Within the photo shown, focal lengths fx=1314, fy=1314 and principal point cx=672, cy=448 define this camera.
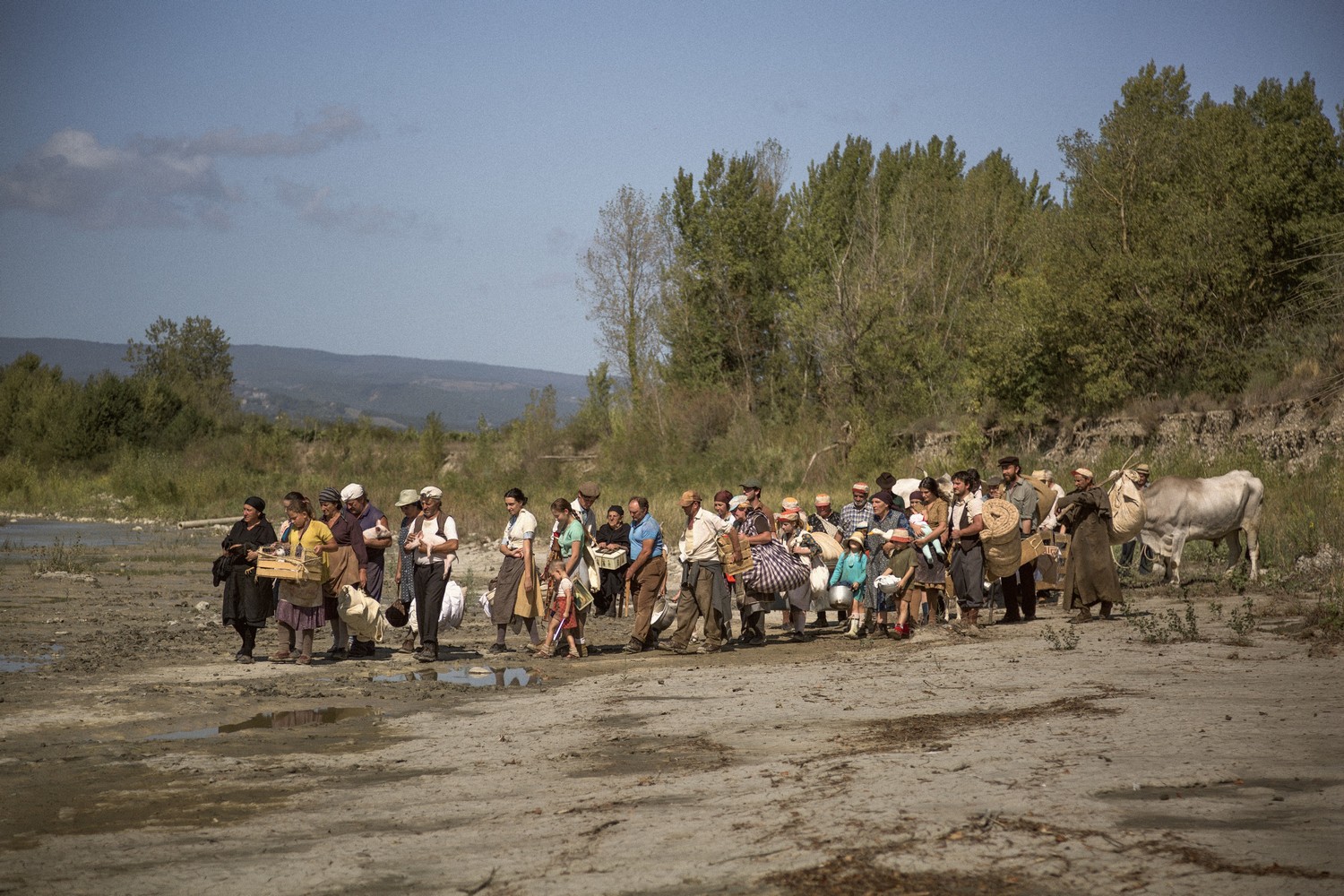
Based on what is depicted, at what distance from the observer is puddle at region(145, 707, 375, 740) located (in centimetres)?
1101

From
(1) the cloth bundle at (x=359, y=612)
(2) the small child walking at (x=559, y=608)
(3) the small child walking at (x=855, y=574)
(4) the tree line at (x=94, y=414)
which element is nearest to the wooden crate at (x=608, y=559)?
(2) the small child walking at (x=559, y=608)

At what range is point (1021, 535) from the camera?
16.7m

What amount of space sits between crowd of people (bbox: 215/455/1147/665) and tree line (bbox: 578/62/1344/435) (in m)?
9.85

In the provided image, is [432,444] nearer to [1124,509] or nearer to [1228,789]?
[1124,509]

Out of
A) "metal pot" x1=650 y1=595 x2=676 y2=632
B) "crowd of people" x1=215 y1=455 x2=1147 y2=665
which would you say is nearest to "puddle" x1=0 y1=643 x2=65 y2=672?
"crowd of people" x1=215 y1=455 x2=1147 y2=665

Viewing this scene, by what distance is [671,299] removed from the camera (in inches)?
2144

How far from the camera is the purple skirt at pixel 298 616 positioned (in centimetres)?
1475

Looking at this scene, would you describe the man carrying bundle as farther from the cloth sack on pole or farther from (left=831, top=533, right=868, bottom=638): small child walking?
(left=831, top=533, right=868, bottom=638): small child walking

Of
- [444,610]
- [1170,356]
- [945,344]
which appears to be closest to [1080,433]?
[1170,356]

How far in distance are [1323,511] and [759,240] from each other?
114 ft

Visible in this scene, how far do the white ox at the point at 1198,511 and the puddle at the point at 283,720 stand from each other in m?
12.4

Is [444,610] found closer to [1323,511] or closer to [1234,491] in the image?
[1234,491]

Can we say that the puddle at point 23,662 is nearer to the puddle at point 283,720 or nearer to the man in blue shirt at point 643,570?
the puddle at point 283,720

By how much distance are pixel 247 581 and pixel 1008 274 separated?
112ft
